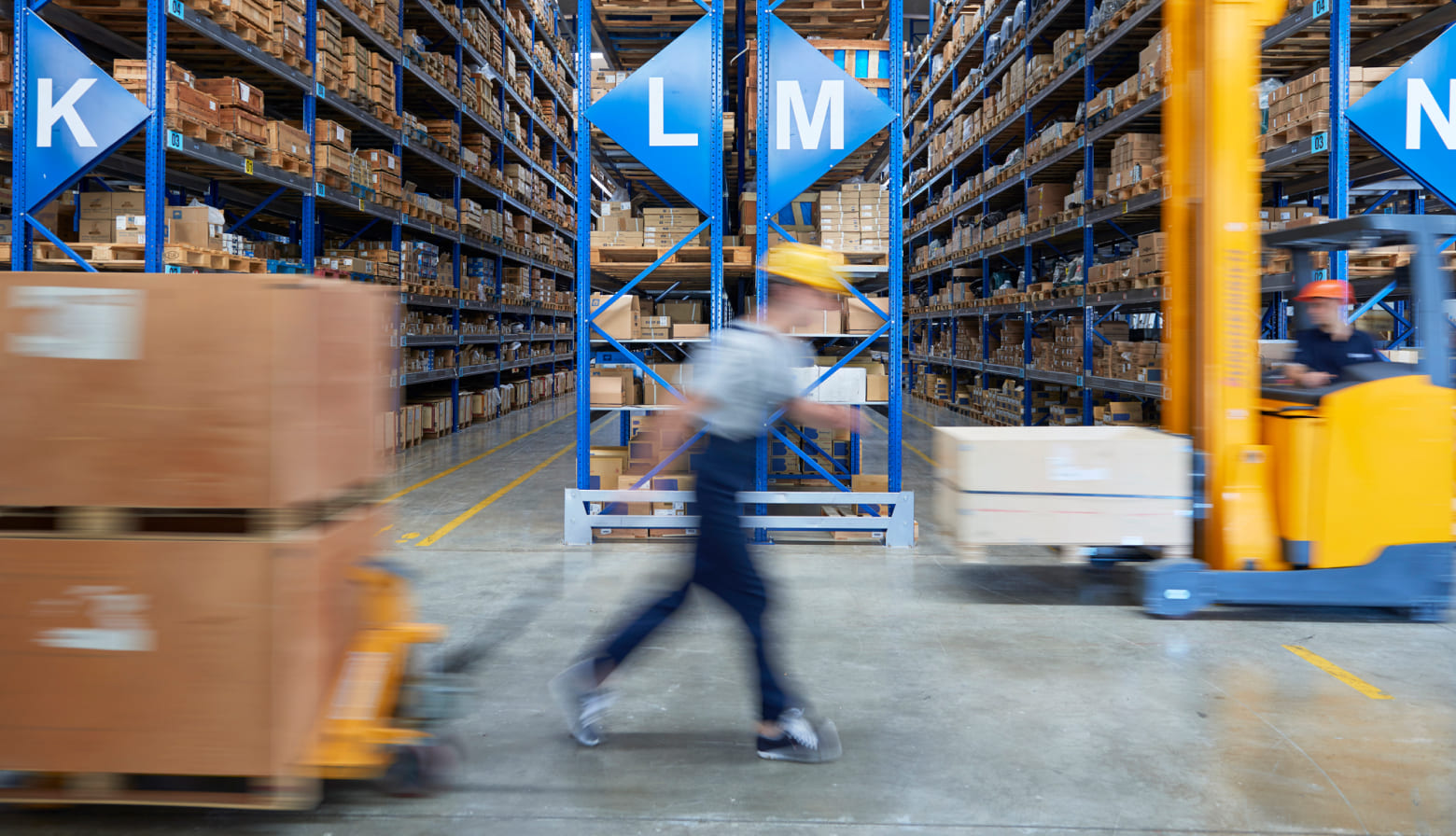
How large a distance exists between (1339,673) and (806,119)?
15.3ft

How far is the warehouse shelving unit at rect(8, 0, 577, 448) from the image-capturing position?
759cm

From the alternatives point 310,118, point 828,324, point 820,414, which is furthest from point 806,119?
point 310,118

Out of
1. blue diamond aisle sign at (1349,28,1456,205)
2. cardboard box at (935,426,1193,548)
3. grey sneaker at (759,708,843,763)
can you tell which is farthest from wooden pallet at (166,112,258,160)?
blue diamond aisle sign at (1349,28,1456,205)

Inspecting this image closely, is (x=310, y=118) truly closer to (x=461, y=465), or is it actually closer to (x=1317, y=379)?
(x=461, y=465)

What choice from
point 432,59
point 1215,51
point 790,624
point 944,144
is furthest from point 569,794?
point 944,144

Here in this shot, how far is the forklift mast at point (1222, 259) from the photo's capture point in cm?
466

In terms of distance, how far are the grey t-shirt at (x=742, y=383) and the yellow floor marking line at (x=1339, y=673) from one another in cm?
294

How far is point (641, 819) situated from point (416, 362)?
447 inches

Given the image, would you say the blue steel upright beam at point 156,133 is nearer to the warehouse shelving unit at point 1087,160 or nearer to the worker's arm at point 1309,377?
the worker's arm at point 1309,377

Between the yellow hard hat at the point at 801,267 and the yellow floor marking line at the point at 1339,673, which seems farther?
the yellow floor marking line at the point at 1339,673

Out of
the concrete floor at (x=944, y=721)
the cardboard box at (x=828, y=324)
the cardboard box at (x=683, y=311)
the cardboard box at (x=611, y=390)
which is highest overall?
the cardboard box at (x=683, y=311)

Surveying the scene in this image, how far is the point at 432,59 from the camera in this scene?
13.4 m

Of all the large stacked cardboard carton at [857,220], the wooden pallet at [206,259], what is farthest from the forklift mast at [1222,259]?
the wooden pallet at [206,259]

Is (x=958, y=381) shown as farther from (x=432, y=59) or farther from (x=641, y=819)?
(x=641, y=819)
